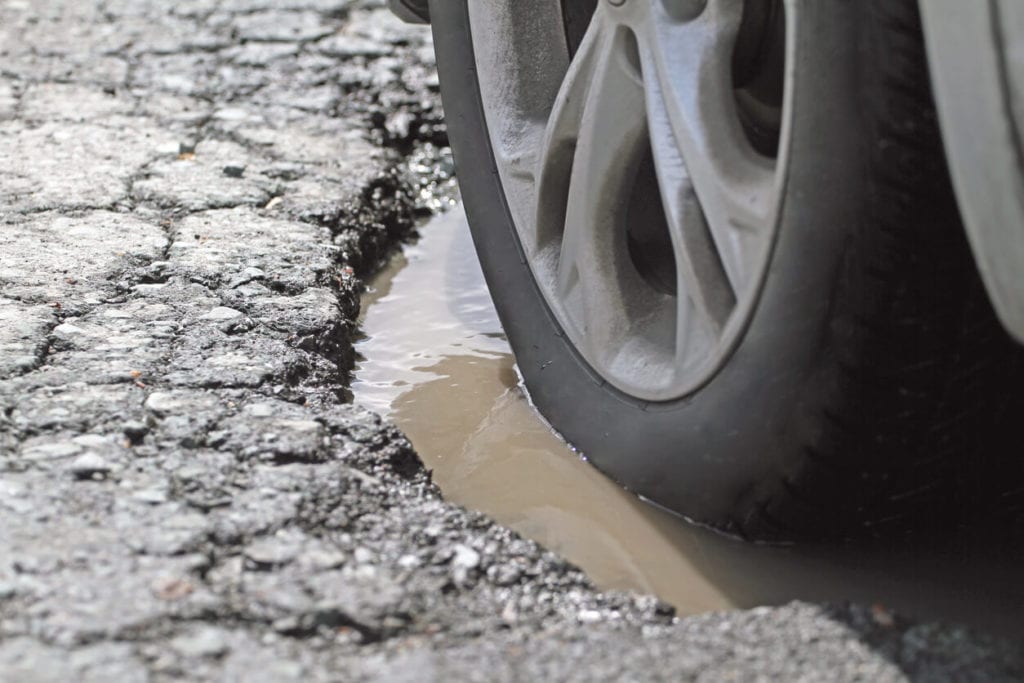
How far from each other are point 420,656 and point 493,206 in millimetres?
924

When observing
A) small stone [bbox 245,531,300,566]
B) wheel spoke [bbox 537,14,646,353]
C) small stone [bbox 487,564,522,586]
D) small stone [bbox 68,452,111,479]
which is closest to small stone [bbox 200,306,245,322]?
small stone [bbox 68,452,111,479]

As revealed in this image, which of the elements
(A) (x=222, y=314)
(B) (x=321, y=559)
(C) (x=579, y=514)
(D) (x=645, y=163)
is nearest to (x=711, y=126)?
(D) (x=645, y=163)

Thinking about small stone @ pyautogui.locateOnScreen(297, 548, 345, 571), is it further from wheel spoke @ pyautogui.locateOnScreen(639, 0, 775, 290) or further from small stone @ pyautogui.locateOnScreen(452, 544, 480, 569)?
wheel spoke @ pyautogui.locateOnScreen(639, 0, 775, 290)

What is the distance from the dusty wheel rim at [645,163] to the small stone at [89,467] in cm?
70

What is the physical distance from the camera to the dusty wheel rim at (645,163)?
1555 mm

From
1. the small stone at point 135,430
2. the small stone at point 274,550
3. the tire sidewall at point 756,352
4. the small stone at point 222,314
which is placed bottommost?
the small stone at point 274,550

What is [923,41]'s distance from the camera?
1348 mm

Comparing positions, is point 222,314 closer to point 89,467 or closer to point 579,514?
point 89,467

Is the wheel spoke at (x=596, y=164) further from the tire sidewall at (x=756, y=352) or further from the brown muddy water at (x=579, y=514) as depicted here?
the brown muddy water at (x=579, y=514)

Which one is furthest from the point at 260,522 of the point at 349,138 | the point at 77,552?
the point at 349,138

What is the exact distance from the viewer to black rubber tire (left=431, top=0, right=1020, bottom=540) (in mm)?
1364

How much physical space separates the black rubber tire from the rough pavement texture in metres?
0.18

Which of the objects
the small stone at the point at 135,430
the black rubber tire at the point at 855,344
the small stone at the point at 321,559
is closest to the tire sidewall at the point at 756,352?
the black rubber tire at the point at 855,344

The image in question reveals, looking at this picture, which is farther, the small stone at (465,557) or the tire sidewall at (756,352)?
the small stone at (465,557)
